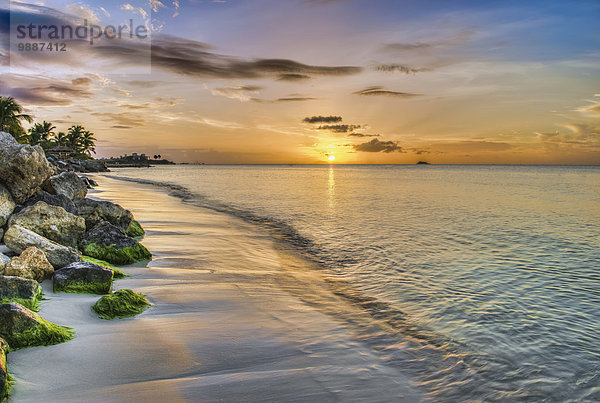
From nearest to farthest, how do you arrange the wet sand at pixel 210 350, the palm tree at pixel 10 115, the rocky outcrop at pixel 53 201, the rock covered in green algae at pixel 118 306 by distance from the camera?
1. the wet sand at pixel 210 350
2. the rock covered in green algae at pixel 118 306
3. the rocky outcrop at pixel 53 201
4. the palm tree at pixel 10 115

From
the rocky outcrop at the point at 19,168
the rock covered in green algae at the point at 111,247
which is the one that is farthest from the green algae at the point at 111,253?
the rocky outcrop at the point at 19,168

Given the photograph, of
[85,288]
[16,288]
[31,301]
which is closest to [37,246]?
[85,288]

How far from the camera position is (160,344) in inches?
186

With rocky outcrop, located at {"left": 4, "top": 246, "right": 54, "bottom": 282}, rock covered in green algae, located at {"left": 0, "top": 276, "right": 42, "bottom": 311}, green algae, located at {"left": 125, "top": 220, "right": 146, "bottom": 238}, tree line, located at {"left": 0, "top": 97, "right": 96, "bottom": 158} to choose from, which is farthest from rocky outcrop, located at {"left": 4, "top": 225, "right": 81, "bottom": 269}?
tree line, located at {"left": 0, "top": 97, "right": 96, "bottom": 158}

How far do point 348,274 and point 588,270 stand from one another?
725 centimetres

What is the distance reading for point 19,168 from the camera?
8.92 metres

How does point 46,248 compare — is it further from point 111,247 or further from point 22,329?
point 22,329

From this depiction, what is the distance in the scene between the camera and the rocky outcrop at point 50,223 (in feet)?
25.9

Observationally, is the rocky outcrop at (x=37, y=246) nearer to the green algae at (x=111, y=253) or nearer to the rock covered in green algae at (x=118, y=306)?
the green algae at (x=111, y=253)

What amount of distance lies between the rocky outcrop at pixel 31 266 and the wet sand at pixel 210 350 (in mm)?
223

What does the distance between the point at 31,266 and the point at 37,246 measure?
0.76 metres

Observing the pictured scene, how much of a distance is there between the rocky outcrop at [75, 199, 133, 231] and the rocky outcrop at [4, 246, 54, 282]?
419 centimetres

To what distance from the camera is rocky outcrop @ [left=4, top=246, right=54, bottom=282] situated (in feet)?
18.8

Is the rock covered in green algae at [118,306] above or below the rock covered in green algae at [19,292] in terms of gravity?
below
